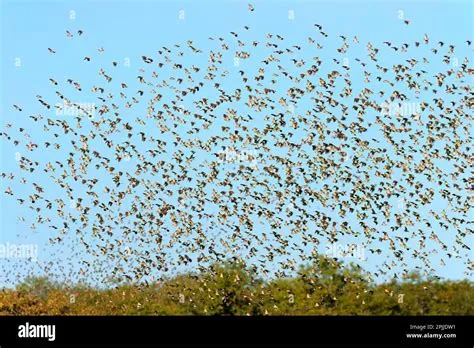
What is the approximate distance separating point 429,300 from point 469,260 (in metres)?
0.99

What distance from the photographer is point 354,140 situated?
43.7ft

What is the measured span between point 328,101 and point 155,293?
4.54 metres

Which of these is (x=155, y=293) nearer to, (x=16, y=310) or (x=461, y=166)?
(x=16, y=310)

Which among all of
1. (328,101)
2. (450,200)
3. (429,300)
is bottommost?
(429,300)

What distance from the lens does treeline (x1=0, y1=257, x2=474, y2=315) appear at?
12680mm

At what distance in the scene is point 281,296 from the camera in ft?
41.6

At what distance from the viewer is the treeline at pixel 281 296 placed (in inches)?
499

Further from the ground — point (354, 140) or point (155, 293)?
point (354, 140)
